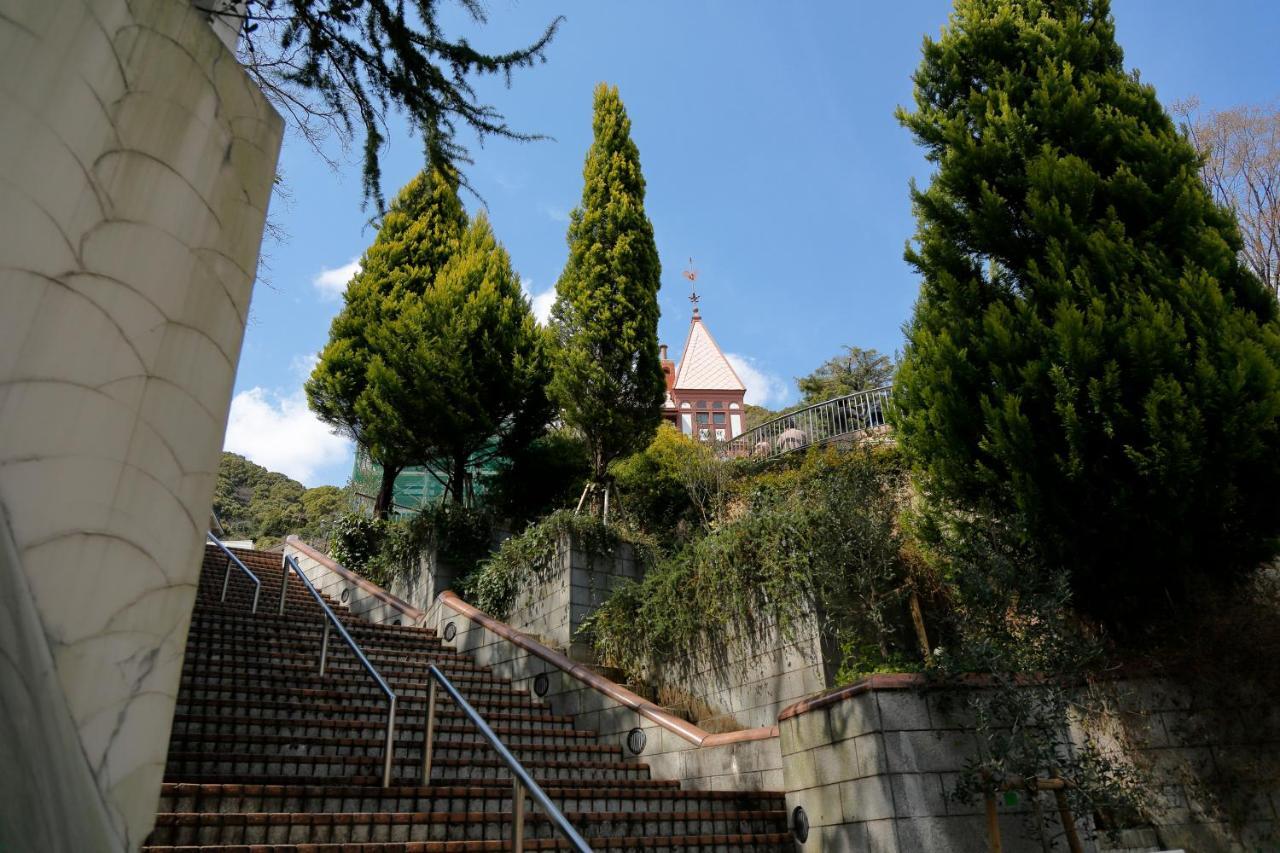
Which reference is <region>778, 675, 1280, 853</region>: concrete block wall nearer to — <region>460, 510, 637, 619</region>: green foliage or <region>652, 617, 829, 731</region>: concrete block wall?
<region>652, 617, 829, 731</region>: concrete block wall

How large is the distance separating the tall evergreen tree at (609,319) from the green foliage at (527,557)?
1.69 meters

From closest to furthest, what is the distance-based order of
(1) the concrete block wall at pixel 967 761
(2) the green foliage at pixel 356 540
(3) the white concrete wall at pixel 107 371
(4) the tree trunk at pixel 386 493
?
1. (3) the white concrete wall at pixel 107 371
2. (1) the concrete block wall at pixel 967 761
3. (2) the green foliage at pixel 356 540
4. (4) the tree trunk at pixel 386 493

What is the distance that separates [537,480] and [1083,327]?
33.5ft

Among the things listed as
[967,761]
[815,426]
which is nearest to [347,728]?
[967,761]

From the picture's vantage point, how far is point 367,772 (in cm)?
568

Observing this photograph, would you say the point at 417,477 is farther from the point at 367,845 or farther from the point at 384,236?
the point at 367,845

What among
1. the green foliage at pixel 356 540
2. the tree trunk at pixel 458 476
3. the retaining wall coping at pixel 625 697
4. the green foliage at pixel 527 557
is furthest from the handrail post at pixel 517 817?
the green foliage at pixel 356 540

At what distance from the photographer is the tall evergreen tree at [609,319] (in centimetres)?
1259

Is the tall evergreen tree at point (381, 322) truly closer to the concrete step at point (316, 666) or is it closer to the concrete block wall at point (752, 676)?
the concrete step at point (316, 666)

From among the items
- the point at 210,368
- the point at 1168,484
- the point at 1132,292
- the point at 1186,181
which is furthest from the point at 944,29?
the point at 210,368

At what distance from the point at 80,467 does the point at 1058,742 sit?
5353 mm

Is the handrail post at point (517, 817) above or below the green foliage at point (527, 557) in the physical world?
below

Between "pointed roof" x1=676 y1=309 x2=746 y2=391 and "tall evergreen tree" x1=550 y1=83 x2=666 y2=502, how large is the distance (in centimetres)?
2113

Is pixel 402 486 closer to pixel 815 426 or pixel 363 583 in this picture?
pixel 363 583
